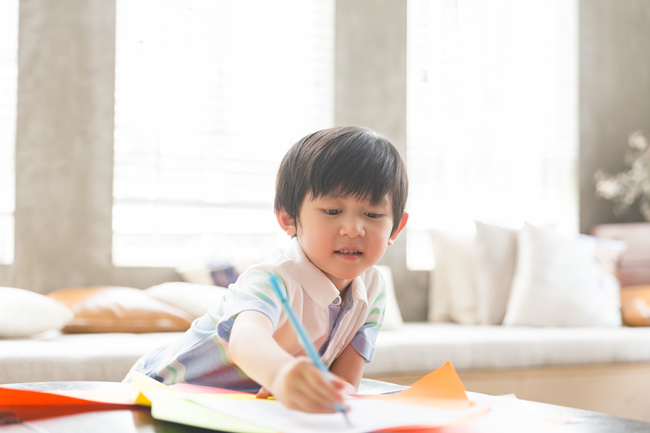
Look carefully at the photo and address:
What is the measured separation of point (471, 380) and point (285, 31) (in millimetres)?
1868

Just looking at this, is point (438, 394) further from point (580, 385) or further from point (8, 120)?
point (8, 120)

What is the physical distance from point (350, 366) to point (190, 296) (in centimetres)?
137

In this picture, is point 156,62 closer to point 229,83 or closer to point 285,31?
point 229,83

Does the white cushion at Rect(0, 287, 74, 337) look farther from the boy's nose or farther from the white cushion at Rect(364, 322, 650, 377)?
the boy's nose

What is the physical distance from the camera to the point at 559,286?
248cm

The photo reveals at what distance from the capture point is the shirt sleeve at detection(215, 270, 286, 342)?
25.4 inches

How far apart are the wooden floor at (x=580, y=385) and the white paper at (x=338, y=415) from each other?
150cm

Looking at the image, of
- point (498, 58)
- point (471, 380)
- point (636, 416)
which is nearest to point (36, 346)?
point (471, 380)

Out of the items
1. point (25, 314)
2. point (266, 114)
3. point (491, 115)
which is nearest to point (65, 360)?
point (25, 314)

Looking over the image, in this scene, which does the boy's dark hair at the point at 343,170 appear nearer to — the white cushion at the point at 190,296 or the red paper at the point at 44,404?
the red paper at the point at 44,404

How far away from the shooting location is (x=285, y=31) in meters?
2.85

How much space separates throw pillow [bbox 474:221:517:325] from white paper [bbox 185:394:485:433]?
220 centimetres

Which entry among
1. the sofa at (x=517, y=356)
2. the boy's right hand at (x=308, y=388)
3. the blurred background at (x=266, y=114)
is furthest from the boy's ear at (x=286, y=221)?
the blurred background at (x=266, y=114)

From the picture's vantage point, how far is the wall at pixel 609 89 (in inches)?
133
